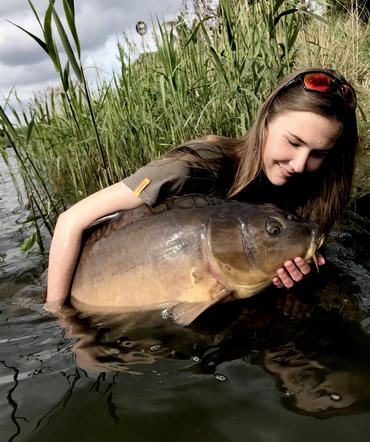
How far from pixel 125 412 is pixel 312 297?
114 centimetres

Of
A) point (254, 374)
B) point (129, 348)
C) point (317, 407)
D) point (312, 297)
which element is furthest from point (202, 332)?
point (317, 407)

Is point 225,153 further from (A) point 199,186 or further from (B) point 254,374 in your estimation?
(B) point 254,374

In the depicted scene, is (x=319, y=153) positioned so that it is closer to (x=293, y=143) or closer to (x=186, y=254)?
(x=293, y=143)

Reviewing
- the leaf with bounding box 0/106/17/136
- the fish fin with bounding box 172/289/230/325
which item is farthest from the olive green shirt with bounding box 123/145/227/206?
the leaf with bounding box 0/106/17/136

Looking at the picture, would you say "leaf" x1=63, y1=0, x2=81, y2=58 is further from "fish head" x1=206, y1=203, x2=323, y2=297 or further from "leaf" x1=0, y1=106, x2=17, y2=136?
"fish head" x1=206, y1=203, x2=323, y2=297

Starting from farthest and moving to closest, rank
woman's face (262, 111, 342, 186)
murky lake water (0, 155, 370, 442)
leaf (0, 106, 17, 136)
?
leaf (0, 106, 17, 136), woman's face (262, 111, 342, 186), murky lake water (0, 155, 370, 442)

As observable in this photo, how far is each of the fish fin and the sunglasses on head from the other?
1027 millimetres

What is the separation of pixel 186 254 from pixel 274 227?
406 millimetres

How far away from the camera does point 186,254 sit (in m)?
2.11

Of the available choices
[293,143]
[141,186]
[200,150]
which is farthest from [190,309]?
[293,143]

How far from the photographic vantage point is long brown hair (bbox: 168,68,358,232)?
2.22 meters

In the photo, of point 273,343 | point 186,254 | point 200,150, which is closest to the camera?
point 273,343

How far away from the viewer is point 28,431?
4.63 ft

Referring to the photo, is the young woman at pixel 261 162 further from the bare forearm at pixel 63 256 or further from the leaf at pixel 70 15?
the leaf at pixel 70 15
